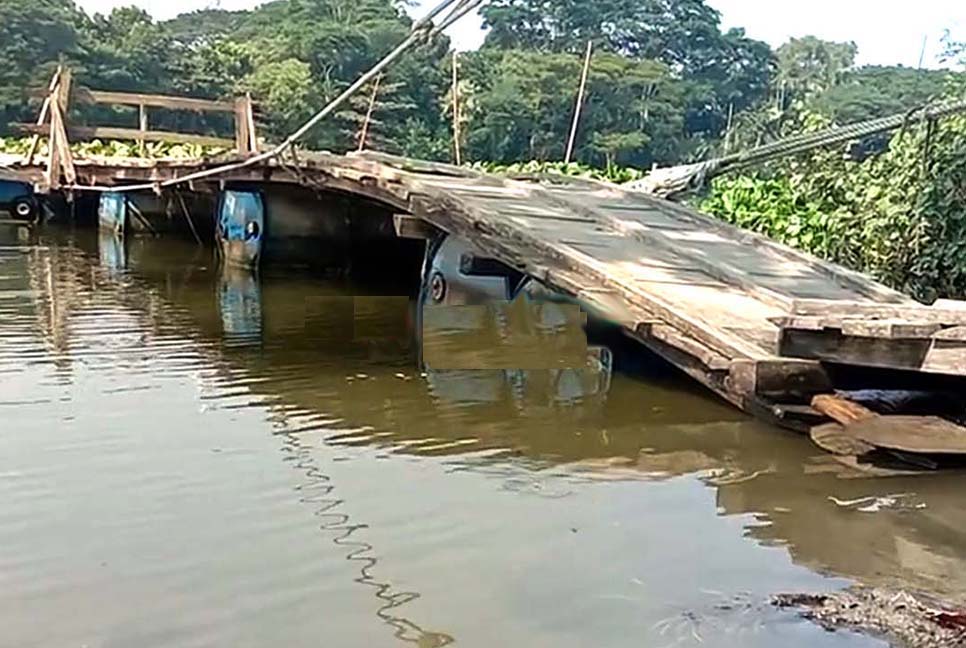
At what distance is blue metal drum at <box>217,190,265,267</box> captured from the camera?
1363 centimetres

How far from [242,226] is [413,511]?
33.0 ft

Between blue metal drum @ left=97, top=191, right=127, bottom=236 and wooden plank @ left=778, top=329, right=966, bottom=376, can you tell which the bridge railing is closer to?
blue metal drum @ left=97, top=191, right=127, bottom=236

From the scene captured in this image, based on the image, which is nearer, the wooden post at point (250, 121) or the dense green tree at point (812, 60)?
the wooden post at point (250, 121)

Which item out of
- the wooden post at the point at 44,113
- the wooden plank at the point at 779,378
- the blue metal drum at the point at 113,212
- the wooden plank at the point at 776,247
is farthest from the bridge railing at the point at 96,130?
the wooden plank at the point at 779,378

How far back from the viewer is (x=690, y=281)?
7082mm

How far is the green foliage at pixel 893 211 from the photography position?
831 cm

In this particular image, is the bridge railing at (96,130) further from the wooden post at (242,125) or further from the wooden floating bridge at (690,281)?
the wooden floating bridge at (690,281)

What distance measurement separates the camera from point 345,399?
260 inches

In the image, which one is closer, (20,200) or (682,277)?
(682,277)

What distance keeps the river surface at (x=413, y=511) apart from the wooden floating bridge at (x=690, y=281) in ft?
1.34

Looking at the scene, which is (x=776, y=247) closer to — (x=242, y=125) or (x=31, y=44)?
(x=242, y=125)

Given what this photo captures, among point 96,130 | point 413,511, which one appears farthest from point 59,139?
point 413,511

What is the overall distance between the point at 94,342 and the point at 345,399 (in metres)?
2.68

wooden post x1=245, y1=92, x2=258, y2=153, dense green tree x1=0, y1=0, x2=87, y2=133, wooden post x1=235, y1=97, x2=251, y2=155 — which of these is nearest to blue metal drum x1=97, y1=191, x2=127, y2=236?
wooden post x1=235, y1=97, x2=251, y2=155
